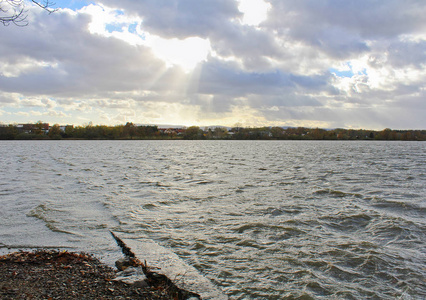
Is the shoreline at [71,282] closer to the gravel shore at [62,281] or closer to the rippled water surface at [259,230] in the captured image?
the gravel shore at [62,281]

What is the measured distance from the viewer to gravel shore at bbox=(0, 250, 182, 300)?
4.82 m

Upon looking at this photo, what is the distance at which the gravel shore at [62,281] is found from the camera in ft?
15.8

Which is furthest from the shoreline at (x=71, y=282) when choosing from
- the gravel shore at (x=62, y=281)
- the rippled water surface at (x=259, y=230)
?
the rippled water surface at (x=259, y=230)

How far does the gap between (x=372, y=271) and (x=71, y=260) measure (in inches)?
271

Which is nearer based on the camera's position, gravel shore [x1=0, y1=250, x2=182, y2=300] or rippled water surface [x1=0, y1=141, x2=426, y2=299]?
gravel shore [x1=0, y1=250, x2=182, y2=300]

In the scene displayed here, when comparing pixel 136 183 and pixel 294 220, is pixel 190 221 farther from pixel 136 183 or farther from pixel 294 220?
pixel 136 183

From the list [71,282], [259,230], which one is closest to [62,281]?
[71,282]

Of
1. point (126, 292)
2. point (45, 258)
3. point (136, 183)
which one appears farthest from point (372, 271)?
point (136, 183)

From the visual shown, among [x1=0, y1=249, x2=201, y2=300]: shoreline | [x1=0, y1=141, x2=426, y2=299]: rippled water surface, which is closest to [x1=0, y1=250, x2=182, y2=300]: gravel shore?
[x1=0, y1=249, x2=201, y2=300]: shoreline

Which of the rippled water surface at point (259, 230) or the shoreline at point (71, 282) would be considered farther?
the rippled water surface at point (259, 230)

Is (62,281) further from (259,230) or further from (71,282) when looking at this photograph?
(259,230)

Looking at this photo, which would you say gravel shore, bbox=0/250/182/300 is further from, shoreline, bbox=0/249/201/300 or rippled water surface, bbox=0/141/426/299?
rippled water surface, bbox=0/141/426/299

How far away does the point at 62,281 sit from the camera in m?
5.30

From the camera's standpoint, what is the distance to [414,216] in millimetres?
11492
